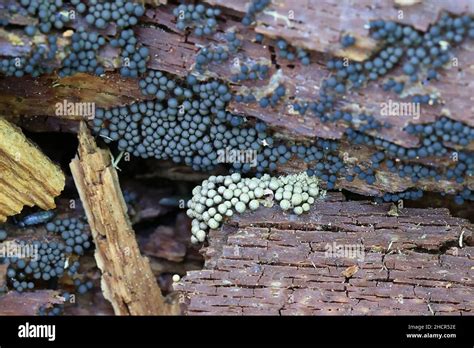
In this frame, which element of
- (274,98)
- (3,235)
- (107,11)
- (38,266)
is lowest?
(38,266)

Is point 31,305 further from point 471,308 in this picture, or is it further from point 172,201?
point 471,308

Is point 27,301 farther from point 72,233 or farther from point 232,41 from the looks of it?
point 232,41

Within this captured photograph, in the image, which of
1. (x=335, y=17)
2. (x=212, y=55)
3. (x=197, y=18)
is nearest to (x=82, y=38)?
(x=197, y=18)

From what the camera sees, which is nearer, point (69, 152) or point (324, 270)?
point (324, 270)

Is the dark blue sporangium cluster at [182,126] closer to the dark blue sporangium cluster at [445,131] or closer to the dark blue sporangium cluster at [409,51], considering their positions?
the dark blue sporangium cluster at [409,51]

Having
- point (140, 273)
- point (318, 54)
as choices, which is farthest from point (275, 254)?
point (318, 54)

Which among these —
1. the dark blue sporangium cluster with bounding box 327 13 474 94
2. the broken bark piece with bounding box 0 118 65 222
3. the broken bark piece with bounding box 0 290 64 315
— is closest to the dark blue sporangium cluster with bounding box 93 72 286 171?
the broken bark piece with bounding box 0 118 65 222

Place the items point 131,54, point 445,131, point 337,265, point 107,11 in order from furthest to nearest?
point 337,265 < point 131,54 < point 107,11 < point 445,131
